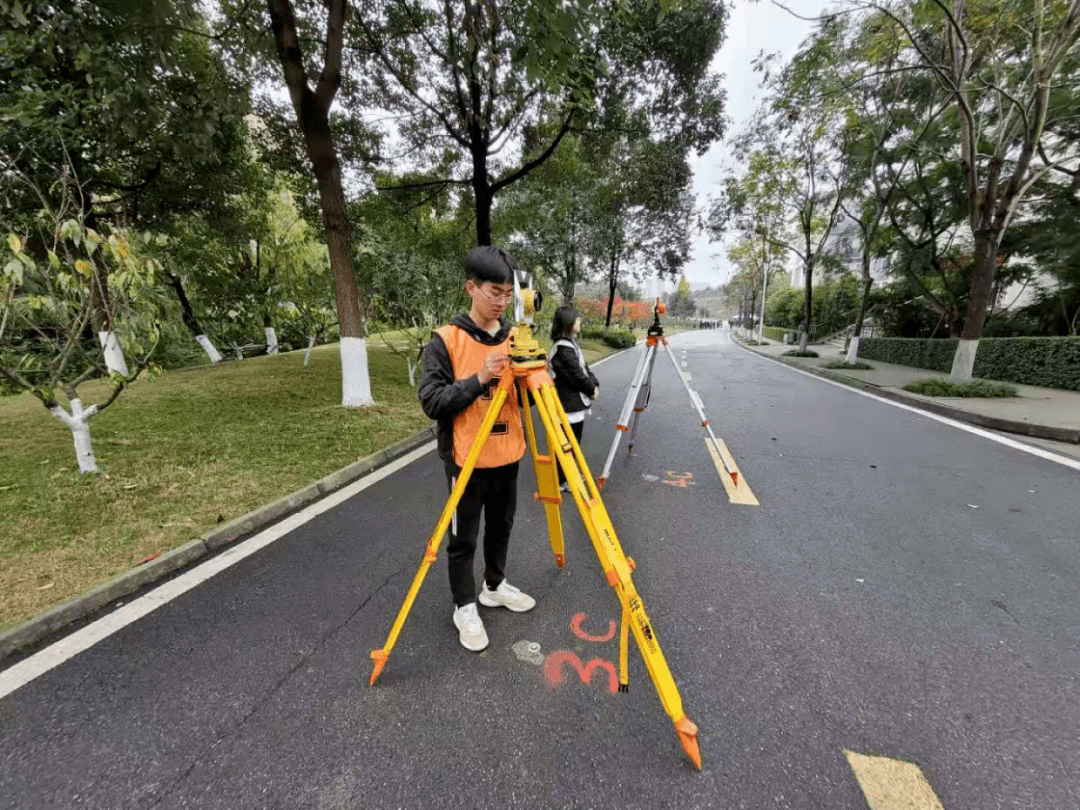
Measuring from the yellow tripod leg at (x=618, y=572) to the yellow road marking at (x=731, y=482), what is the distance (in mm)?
2461

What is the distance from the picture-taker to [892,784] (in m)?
1.46

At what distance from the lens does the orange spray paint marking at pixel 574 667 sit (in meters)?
1.87

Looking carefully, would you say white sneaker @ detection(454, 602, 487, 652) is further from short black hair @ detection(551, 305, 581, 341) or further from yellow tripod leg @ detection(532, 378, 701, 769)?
short black hair @ detection(551, 305, 581, 341)

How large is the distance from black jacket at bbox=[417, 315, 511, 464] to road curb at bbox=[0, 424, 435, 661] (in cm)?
209

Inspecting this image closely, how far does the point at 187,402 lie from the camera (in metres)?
7.11

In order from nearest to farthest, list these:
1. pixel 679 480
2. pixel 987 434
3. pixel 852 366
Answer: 1. pixel 679 480
2. pixel 987 434
3. pixel 852 366

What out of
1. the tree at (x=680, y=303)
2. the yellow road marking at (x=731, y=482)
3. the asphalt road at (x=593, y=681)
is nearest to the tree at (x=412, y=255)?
the yellow road marking at (x=731, y=482)

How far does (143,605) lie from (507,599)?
1.99 metres

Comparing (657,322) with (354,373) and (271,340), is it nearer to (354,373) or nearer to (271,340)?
(354,373)

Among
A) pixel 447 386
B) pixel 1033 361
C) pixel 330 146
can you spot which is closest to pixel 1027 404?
pixel 1033 361

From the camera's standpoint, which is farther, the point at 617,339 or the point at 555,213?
the point at 617,339

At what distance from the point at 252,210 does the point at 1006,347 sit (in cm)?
2024

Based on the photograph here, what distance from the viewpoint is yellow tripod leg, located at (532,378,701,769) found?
1.47m

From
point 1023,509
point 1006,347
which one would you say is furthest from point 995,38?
point 1023,509
